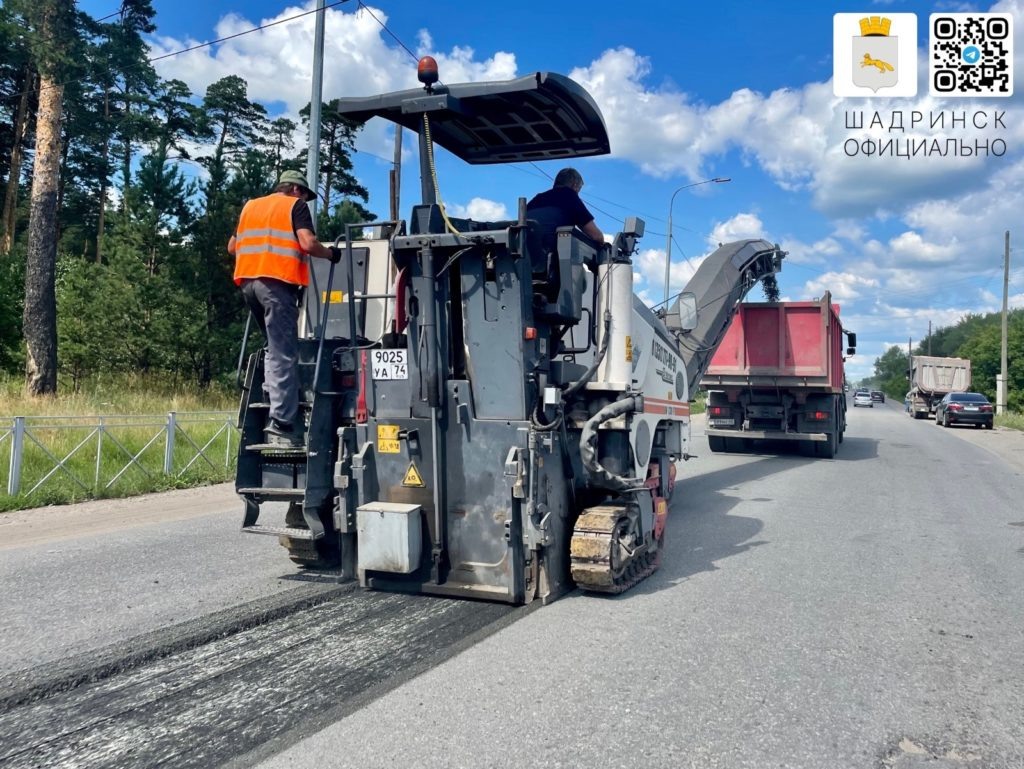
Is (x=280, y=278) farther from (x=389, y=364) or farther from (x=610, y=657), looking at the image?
(x=610, y=657)

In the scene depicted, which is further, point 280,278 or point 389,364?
point 280,278

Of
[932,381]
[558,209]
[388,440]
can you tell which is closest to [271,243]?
[388,440]

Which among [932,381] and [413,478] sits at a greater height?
[932,381]

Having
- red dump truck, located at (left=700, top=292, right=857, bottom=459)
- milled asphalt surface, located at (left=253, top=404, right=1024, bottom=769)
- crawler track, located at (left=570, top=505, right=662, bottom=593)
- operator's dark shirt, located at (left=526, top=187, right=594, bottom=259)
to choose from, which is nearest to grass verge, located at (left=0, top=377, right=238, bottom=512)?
operator's dark shirt, located at (left=526, top=187, right=594, bottom=259)

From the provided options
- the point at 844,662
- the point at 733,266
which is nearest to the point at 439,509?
the point at 844,662

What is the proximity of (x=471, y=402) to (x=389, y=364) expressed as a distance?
67 cm

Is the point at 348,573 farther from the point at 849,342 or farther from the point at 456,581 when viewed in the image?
the point at 849,342

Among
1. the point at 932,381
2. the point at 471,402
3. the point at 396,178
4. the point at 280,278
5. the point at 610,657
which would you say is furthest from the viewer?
the point at 932,381

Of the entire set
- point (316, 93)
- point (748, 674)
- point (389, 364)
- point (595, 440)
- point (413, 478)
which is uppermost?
point (316, 93)

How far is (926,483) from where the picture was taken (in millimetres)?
12695

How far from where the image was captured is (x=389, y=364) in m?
5.46

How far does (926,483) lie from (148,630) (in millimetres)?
11901

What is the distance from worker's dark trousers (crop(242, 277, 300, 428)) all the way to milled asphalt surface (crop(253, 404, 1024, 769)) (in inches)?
87.6

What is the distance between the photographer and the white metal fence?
1043 centimetres
